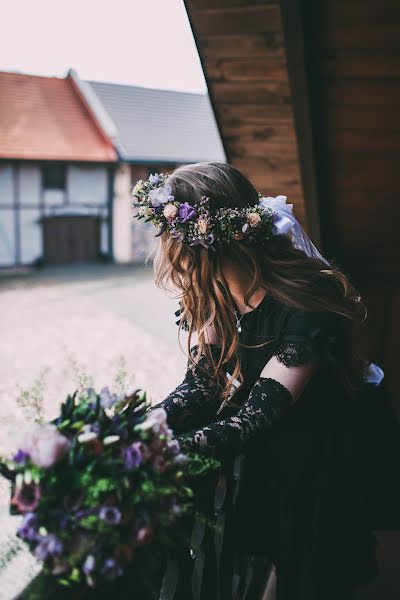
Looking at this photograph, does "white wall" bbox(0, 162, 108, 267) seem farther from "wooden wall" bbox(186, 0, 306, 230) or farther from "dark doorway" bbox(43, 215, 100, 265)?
"wooden wall" bbox(186, 0, 306, 230)

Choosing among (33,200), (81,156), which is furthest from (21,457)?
(81,156)

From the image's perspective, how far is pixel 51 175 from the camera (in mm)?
15953

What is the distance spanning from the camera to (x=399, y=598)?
214 centimetres

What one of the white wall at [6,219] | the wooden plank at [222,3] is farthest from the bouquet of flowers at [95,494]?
the white wall at [6,219]

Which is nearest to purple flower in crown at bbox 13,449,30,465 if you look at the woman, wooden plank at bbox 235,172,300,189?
the woman

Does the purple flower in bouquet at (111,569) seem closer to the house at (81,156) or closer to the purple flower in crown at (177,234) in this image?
the purple flower in crown at (177,234)

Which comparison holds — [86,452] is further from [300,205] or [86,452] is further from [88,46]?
[88,46]

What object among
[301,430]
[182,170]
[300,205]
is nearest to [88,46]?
[300,205]

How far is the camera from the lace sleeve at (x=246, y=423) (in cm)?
142

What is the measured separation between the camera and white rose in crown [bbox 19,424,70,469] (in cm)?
94

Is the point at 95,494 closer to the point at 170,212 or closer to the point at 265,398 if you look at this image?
the point at 265,398

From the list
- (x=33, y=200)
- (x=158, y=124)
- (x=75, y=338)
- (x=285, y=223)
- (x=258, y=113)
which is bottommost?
(x=75, y=338)

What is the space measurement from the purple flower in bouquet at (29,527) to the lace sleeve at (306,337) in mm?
785

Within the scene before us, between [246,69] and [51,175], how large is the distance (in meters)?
14.2
